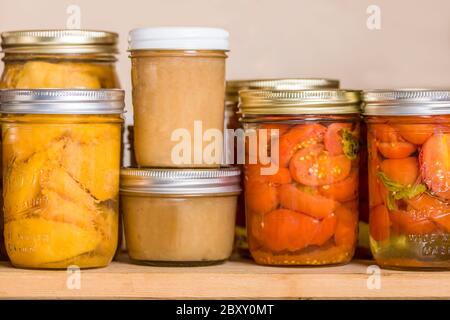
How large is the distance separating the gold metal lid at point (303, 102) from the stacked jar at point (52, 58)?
0.60ft

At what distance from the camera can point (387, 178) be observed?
992mm

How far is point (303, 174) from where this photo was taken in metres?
1.00

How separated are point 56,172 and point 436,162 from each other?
0.39m

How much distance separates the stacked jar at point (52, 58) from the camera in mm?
1038

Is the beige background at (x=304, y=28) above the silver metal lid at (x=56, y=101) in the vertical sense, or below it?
above

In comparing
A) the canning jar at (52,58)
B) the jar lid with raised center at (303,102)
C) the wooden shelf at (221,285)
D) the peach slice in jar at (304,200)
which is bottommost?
the wooden shelf at (221,285)

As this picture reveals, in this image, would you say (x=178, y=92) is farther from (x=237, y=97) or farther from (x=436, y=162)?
(x=436, y=162)

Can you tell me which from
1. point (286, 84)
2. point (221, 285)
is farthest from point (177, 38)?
point (221, 285)

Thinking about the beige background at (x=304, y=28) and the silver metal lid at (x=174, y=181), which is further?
the beige background at (x=304, y=28)

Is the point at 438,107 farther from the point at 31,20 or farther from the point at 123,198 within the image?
the point at 31,20

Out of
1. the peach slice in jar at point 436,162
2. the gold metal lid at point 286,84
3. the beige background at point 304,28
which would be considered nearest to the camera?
the peach slice in jar at point 436,162

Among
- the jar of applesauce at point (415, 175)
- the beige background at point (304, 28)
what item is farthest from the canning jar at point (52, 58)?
the jar of applesauce at point (415, 175)

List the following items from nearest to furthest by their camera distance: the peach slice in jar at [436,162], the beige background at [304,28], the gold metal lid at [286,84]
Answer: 1. the peach slice in jar at [436,162]
2. the gold metal lid at [286,84]
3. the beige background at [304,28]

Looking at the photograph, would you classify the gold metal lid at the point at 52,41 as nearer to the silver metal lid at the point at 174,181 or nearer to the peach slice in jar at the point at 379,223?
the silver metal lid at the point at 174,181
